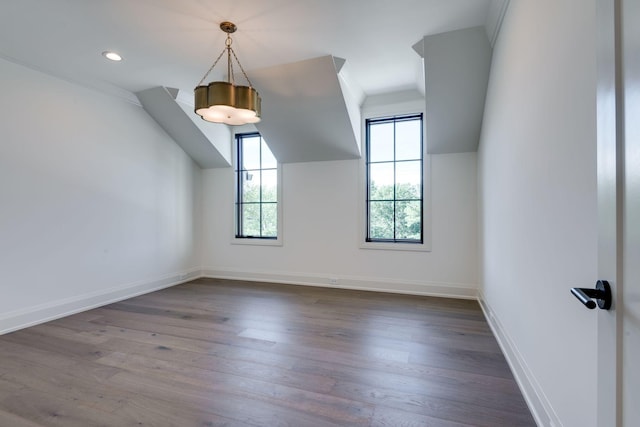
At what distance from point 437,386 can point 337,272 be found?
2.64 metres

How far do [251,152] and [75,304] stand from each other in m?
3.17

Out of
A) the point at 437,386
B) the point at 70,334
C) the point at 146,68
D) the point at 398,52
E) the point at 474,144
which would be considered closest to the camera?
the point at 437,386

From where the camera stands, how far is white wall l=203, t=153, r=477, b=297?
13.1ft

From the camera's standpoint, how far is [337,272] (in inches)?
180

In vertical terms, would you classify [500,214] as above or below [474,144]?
below

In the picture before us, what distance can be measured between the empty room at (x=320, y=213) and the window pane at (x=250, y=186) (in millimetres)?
40

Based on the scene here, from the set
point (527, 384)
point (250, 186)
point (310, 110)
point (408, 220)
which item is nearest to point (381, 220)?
point (408, 220)

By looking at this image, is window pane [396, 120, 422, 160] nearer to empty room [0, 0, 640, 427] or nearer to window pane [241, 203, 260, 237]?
empty room [0, 0, 640, 427]

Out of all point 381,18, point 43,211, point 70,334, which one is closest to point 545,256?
point 381,18

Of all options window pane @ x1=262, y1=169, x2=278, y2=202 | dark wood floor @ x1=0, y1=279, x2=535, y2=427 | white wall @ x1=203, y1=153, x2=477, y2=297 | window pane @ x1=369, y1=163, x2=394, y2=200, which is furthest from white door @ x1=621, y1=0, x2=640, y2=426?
window pane @ x1=262, y1=169, x2=278, y2=202

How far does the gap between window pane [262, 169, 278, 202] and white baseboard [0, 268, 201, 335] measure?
194cm

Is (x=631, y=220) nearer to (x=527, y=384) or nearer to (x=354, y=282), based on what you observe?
(x=527, y=384)

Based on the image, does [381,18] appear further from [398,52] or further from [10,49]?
[10,49]

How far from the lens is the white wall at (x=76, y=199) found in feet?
9.87
